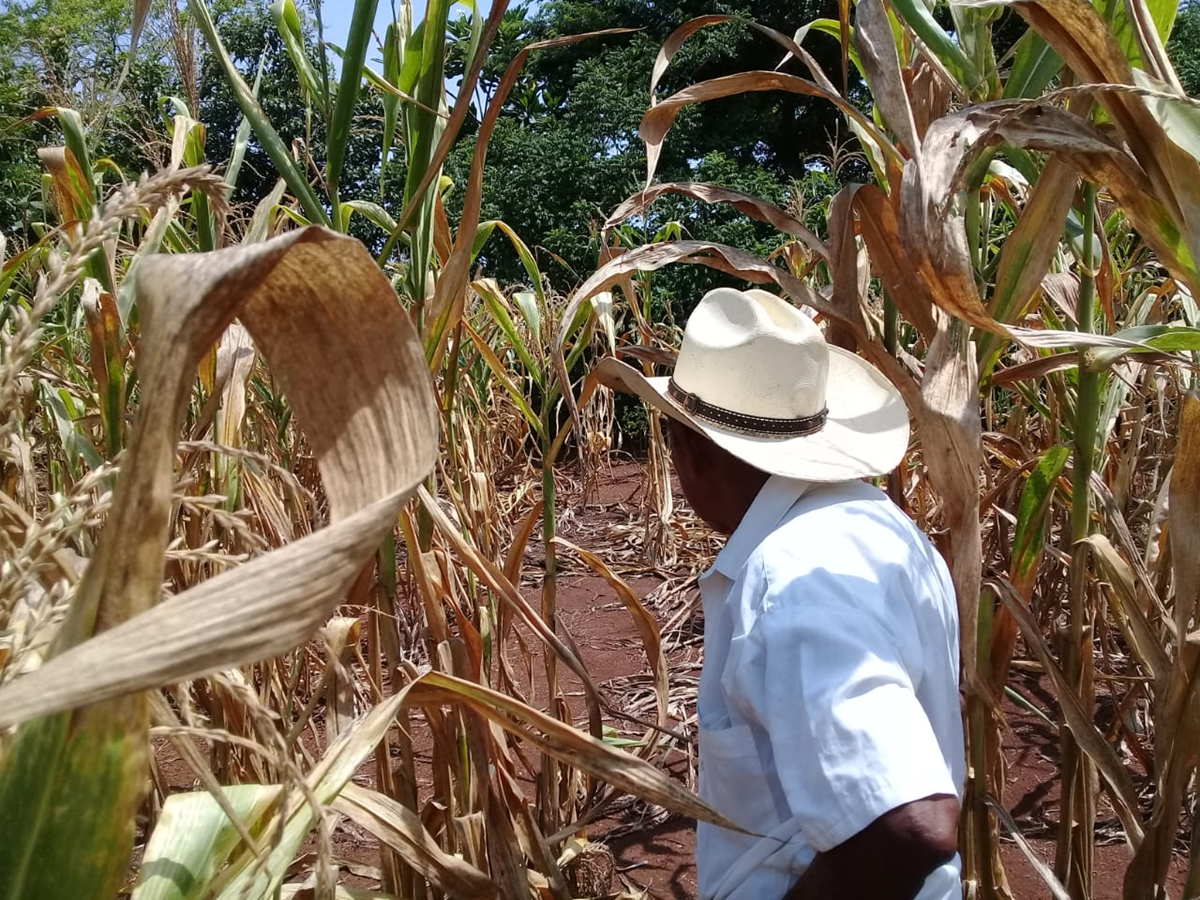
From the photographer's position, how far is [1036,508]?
137cm

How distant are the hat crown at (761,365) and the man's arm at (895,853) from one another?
1.64 ft

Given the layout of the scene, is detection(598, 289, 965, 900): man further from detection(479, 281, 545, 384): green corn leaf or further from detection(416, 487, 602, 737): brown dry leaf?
detection(479, 281, 545, 384): green corn leaf

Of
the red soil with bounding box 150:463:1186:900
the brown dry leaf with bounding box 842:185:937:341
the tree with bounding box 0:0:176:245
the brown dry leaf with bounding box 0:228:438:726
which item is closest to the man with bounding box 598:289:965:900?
the brown dry leaf with bounding box 842:185:937:341

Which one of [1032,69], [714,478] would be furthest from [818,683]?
[1032,69]

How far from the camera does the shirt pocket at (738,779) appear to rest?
1076mm

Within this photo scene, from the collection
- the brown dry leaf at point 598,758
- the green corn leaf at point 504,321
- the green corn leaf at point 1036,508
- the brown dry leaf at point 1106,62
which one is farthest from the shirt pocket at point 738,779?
the green corn leaf at point 504,321

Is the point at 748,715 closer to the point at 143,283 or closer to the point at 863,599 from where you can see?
the point at 863,599

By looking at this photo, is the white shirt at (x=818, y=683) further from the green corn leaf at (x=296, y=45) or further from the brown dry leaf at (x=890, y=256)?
the green corn leaf at (x=296, y=45)

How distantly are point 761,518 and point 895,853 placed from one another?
411mm

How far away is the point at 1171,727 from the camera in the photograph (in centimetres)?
123

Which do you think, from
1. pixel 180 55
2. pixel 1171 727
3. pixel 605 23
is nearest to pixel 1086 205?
pixel 1171 727

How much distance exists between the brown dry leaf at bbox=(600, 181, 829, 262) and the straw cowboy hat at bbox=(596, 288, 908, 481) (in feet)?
0.56

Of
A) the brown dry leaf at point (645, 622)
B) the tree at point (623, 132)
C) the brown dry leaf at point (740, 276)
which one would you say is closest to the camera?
the brown dry leaf at point (740, 276)

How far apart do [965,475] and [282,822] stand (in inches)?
35.3
